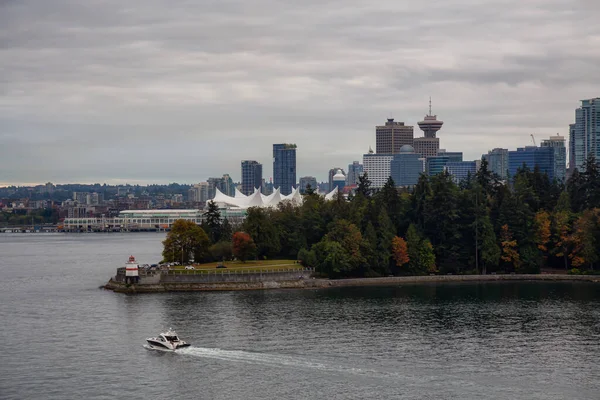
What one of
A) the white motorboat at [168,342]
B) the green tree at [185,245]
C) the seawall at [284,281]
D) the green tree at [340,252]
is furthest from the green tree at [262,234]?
the white motorboat at [168,342]

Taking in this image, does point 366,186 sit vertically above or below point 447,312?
above

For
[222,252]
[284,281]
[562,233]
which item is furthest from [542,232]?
[222,252]

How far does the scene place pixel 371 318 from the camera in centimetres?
6225

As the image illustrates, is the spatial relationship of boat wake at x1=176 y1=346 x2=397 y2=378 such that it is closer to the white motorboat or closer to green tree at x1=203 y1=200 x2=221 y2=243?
the white motorboat

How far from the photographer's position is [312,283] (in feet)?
269

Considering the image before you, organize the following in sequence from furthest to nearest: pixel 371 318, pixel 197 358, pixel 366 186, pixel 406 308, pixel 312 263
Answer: pixel 366 186, pixel 312 263, pixel 406 308, pixel 371 318, pixel 197 358

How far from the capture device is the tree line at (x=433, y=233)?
8844 centimetres

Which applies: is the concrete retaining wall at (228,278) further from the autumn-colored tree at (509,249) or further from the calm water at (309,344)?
the autumn-colored tree at (509,249)

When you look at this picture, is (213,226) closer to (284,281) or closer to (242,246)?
(242,246)

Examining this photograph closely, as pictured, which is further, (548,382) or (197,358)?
(197,358)

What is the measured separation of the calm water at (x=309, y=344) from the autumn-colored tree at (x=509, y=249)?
1092cm

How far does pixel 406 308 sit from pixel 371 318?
613cm

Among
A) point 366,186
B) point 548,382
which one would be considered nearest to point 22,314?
point 548,382

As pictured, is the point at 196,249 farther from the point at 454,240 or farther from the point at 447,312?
the point at 447,312
